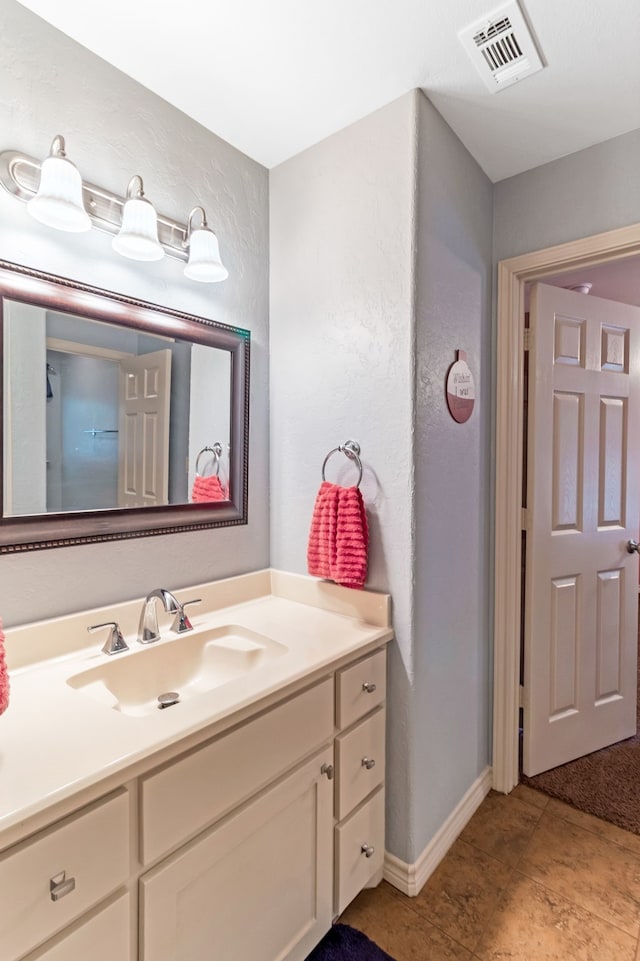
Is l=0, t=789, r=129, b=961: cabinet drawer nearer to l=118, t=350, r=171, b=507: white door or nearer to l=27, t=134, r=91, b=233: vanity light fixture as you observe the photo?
l=118, t=350, r=171, b=507: white door

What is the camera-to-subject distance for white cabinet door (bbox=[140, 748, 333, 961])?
0.90 m

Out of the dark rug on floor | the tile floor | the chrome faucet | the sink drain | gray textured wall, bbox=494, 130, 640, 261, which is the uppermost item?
gray textured wall, bbox=494, 130, 640, 261

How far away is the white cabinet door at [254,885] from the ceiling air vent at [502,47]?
75.7 inches

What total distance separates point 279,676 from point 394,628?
489mm

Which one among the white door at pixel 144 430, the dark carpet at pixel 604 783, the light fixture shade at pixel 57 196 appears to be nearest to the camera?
the light fixture shade at pixel 57 196

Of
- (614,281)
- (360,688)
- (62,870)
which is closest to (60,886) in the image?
(62,870)

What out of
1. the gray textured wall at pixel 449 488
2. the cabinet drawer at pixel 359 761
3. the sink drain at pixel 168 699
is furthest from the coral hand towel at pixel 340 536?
the sink drain at pixel 168 699

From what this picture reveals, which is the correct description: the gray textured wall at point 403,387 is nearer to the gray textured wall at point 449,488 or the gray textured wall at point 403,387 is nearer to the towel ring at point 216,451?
the gray textured wall at point 449,488

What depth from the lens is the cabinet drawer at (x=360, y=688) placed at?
130 centimetres

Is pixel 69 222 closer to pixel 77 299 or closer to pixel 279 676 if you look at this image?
pixel 77 299

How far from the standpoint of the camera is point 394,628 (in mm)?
1493

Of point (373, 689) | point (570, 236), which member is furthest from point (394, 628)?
point (570, 236)

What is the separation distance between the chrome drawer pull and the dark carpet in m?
1.87

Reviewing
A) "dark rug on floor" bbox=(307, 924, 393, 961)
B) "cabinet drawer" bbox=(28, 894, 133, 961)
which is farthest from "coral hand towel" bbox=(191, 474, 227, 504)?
"dark rug on floor" bbox=(307, 924, 393, 961)
